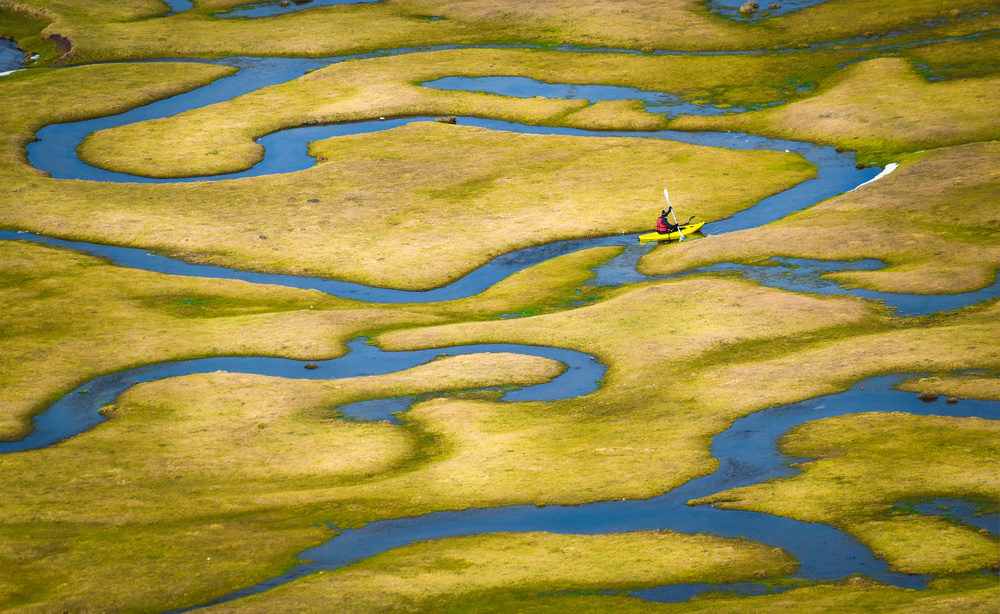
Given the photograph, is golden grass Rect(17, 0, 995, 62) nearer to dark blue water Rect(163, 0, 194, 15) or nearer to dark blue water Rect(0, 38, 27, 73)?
dark blue water Rect(163, 0, 194, 15)

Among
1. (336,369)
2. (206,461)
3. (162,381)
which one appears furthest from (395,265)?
(206,461)

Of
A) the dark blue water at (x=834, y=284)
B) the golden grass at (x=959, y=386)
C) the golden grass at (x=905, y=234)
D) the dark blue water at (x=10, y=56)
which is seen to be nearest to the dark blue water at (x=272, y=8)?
the dark blue water at (x=10, y=56)

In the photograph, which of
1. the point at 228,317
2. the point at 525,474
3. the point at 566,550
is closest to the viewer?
the point at 566,550

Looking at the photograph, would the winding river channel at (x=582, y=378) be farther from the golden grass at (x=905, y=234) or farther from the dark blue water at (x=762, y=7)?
the dark blue water at (x=762, y=7)

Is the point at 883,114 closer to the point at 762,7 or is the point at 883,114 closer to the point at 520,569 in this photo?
the point at 762,7

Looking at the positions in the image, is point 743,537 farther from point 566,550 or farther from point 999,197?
point 999,197
